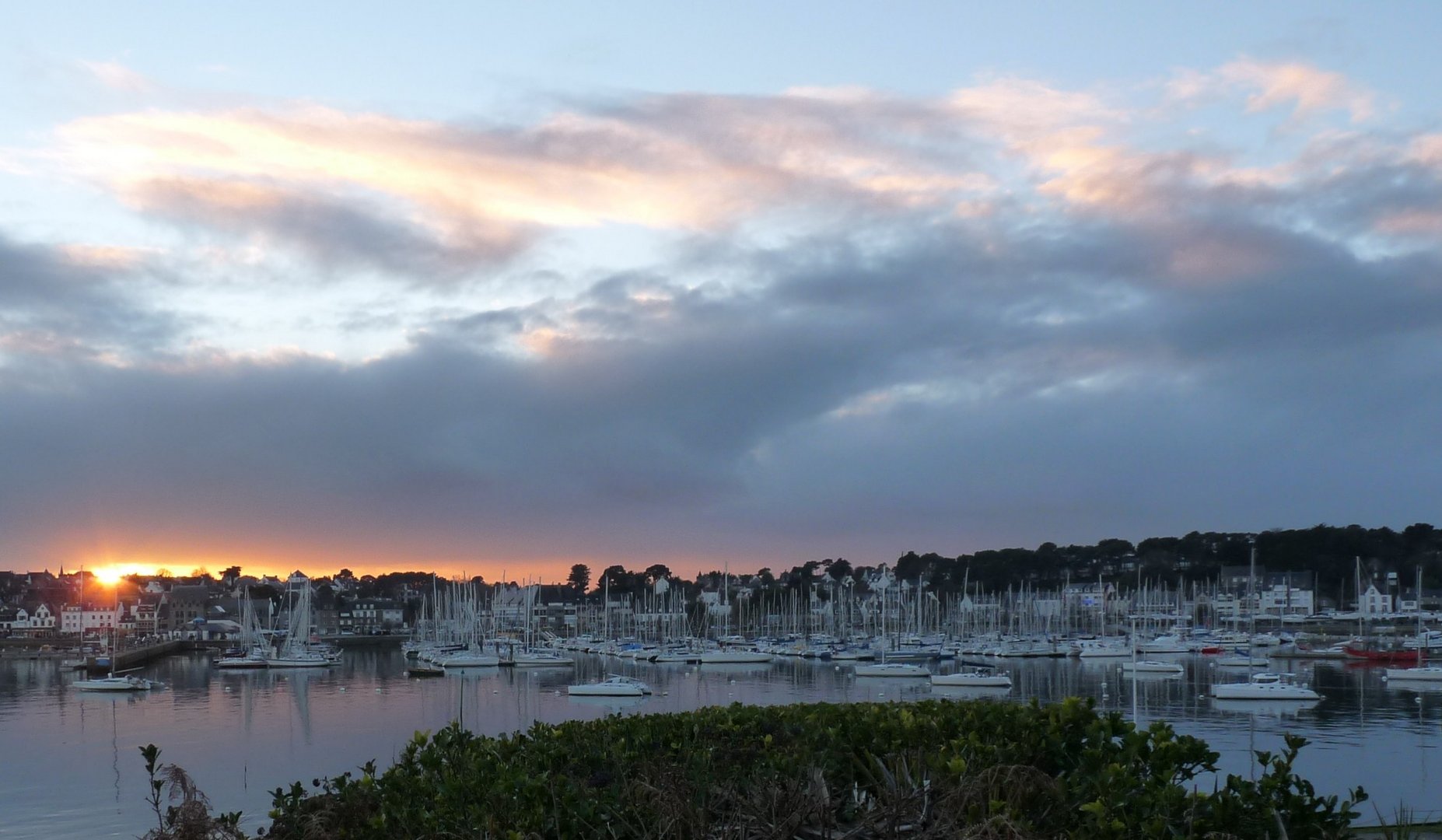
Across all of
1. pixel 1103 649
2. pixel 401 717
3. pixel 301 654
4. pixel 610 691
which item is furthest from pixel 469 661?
pixel 1103 649

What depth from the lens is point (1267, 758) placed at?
361 inches

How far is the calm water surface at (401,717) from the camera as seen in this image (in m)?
51.0

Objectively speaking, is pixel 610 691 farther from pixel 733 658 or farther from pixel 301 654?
pixel 301 654

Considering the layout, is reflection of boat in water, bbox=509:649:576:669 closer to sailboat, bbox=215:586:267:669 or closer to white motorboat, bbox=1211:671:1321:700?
sailboat, bbox=215:586:267:669

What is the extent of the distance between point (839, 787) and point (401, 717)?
74.6m

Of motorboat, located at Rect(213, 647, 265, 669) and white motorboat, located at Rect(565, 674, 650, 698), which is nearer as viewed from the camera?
white motorboat, located at Rect(565, 674, 650, 698)

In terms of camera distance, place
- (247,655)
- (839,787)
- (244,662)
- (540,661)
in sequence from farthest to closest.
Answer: (247,655)
(244,662)
(540,661)
(839,787)

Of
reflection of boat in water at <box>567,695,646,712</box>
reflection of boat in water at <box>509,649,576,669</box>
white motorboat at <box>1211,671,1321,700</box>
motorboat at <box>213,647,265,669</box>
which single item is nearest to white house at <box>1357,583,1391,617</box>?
white motorboat at <box>1211,671,1321,700</box>

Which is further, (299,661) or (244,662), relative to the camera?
(299,661)

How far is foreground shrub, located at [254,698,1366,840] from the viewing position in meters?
8.50

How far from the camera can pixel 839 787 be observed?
38.5 ft

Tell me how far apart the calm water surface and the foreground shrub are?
68.6 feet

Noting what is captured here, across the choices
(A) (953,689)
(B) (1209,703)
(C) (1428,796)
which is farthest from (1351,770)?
(A) (953,689)

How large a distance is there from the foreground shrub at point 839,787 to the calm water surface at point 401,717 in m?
20.9
